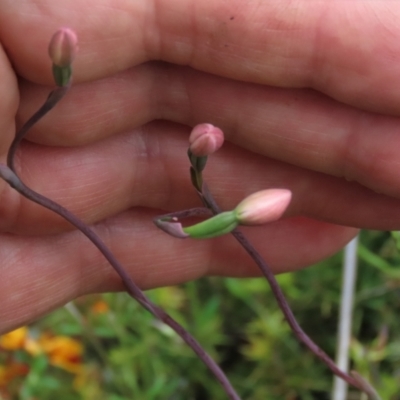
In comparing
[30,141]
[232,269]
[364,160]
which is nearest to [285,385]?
[232,269]

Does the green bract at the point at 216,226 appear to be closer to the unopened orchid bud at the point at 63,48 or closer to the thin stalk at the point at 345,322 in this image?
the unopened orchid bud at the point at 63,48

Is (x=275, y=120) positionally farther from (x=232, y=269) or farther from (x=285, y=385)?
(x=285, y=385)

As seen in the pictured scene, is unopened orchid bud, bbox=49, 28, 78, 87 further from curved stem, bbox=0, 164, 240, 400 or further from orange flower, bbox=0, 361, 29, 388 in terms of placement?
orange flower, bbox=0, 361, 29, 388

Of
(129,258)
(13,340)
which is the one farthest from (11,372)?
(129,258)

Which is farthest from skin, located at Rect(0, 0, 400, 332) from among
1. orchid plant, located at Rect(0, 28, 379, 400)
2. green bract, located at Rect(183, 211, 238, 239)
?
green bract, located at Rect(183, 211, 238, 239)

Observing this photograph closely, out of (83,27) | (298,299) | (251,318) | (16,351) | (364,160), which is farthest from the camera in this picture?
(251,318)
